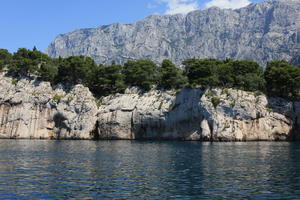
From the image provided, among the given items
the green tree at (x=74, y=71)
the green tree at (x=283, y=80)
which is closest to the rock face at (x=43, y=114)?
the green tree at (x=74, y=71)

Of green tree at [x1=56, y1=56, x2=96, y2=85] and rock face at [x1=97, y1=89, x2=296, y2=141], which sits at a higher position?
green tree at [x1=56, y1=56, x2=96, y2=85]

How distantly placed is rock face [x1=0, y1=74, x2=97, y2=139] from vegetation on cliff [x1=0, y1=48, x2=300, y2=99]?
29.7 ft

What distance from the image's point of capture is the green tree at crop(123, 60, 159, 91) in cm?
12250

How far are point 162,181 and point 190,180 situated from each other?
293 cm

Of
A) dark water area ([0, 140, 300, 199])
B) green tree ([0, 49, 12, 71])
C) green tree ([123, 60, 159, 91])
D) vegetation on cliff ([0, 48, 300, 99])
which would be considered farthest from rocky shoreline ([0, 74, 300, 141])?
dark water area ([0, 140, 300, 199])

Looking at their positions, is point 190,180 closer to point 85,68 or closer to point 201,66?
point 201,66

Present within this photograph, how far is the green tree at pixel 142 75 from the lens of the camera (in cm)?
12250

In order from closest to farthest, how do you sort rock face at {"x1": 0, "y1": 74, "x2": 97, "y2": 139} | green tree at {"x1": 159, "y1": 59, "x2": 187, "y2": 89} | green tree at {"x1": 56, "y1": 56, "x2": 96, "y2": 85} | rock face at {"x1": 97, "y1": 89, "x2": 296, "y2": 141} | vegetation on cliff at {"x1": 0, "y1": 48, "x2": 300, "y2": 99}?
1. rock face at {"x1": 97, "y1": 89, "x2": 296, "y2": 141}
2. vegetation on cliff at {"x1": 0, "y1": 48, "x2": 300, "y2": 99}
3. rock face at {"x1": 0, "y1": 74, "x2": 97, "y2": 139}
4. green tree at {"x1": 159, "y1": 59, "x2": 187, "y2": 89}
5. green tree at {"x1": 56, "y1": 56, "x2": 96, "y2": 85}

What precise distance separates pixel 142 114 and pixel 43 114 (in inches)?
1321

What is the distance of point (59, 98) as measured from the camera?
12050 centimetres

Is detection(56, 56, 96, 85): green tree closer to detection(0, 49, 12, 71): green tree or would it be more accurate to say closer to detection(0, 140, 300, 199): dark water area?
detection(0, 49, 12, 71): green tree

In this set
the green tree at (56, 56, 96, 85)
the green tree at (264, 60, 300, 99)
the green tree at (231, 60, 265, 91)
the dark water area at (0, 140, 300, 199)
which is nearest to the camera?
the dark water area at (0, 140, 300, 199)

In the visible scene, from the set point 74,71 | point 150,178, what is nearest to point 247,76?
point 74,71

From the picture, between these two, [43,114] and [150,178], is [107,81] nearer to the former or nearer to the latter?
[43,114]
